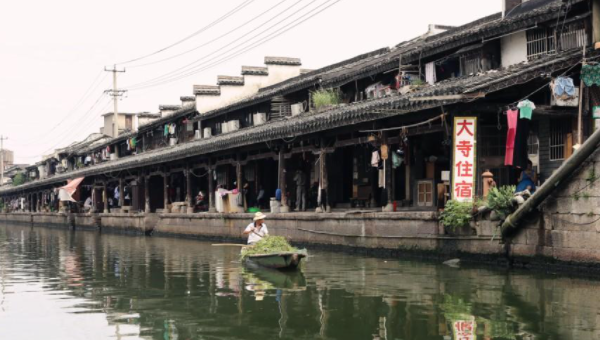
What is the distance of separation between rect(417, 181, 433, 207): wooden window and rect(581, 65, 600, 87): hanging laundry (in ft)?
21.5

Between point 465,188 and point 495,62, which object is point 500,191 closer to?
point 465,188

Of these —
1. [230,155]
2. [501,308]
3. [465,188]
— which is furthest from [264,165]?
[501,308]

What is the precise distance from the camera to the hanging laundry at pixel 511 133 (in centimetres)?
1712

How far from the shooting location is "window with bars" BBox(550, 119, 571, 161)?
18.7 metres

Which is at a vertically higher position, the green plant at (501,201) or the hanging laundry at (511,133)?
the hanging laundry at (511,133)

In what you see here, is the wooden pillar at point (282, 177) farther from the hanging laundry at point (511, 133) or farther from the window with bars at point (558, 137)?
the hanging laundry at point (511, 133)

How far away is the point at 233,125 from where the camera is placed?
1506 inches

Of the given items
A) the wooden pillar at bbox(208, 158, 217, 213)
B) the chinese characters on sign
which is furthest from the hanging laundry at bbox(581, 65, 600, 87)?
the wooden pillar at bbox(208, 158, 217, 213)

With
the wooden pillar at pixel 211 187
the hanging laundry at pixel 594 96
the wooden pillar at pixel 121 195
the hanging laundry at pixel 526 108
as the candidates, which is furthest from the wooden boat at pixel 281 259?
the wooden pillar at pixel 121 195

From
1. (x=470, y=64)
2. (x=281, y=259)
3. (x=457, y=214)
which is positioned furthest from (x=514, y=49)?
(x=281, y=259)

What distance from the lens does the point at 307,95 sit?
3216 centimetres

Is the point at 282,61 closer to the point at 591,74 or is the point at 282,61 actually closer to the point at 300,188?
the point at 300,188

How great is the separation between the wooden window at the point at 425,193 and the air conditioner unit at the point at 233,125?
16972 millimetres

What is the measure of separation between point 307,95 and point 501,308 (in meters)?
21.5
